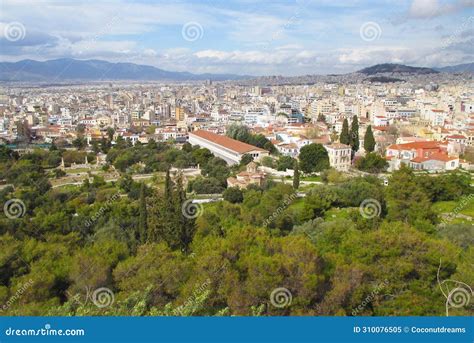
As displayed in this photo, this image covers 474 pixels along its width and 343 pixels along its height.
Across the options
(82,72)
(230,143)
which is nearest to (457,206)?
(230,143)

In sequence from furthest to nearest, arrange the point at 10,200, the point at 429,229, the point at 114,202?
the point at 10,200, the point at 114,202, the point at 429,229

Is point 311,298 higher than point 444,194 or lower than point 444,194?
higher

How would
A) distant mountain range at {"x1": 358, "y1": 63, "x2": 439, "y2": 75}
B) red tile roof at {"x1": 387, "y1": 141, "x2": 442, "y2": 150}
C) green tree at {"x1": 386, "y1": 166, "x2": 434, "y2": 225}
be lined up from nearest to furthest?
green tree at {"x1": 386, "y1": 166, "x2": 434, "y2": 225} → red tile roof at {"x1": 387, "y1": 141, "x2": 442, "y2": 150} → distant mountain range at {"x1": 358, "y1": 63, "x2": 439, "y2": 75}

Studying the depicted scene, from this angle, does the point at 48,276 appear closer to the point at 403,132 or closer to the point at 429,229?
the point at 429,229

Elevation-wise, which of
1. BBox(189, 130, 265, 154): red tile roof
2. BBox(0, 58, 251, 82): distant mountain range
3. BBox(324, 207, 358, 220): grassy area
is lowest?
BBox(324, 207, 358, 220): grassy area

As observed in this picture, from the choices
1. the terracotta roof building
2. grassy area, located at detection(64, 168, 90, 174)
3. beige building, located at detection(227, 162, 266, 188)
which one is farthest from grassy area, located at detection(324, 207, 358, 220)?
grassy area, located at detection(64, 168, 90, 174)

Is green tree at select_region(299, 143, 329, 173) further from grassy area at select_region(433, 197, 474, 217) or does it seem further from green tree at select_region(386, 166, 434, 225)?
green tree at select_region(386, 166, 434, 225)

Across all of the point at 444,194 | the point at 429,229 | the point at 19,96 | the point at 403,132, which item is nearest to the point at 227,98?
the point at 19,96

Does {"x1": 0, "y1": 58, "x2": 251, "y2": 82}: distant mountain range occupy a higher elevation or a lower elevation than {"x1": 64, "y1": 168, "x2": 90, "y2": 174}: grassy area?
higher
